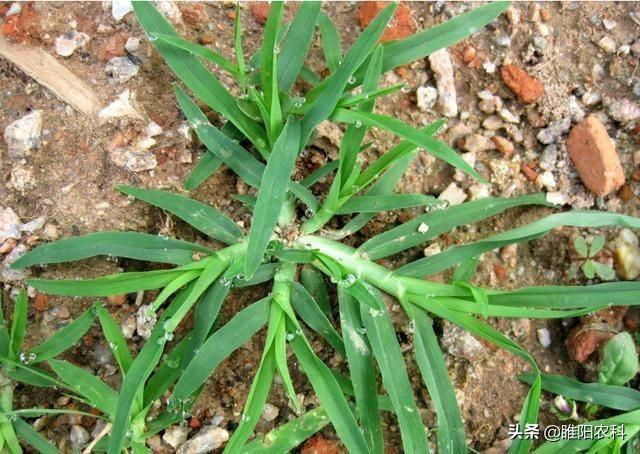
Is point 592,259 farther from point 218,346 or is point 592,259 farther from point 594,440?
point 218,346

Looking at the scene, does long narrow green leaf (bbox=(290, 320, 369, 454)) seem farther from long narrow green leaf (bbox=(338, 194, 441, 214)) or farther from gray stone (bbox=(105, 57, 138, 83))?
gray stone (bbox=(105, 57, 138, 83))

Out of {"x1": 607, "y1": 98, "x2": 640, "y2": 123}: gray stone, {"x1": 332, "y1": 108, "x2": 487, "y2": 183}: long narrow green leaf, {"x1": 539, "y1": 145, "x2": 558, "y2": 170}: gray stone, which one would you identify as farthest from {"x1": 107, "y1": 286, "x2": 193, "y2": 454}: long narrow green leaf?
{"x1": 607, "y1": 98, "x2": 640, "y2": 123}: gray stone

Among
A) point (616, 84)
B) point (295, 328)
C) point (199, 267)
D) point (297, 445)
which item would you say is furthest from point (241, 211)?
point (616, 84)

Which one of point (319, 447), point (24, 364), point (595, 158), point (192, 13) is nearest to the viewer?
point (24, 364)

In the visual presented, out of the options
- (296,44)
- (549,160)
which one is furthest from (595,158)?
(296,44)

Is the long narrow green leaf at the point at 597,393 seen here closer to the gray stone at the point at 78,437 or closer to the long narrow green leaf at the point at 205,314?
the long narrow green leaf at the point at 205,314

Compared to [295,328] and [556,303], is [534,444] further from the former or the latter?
[295,328]
